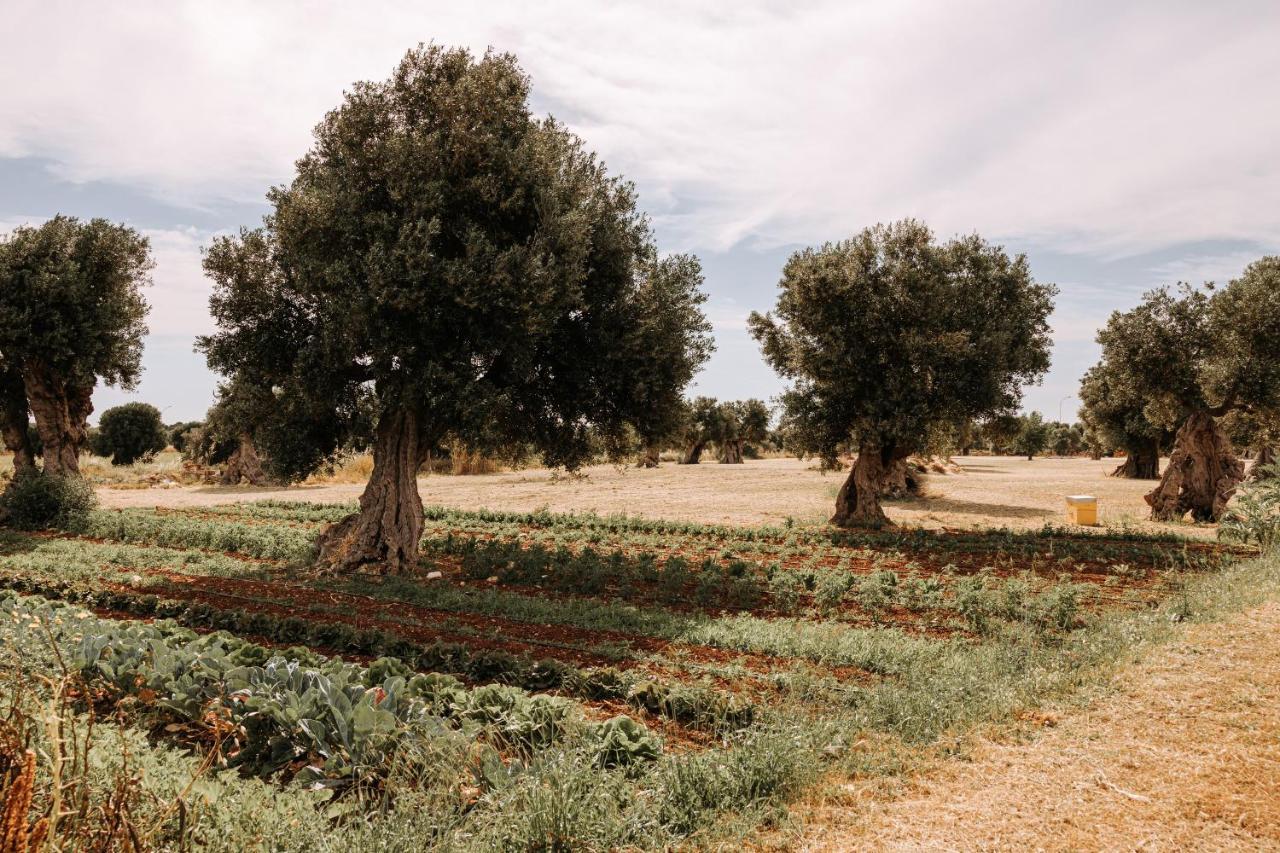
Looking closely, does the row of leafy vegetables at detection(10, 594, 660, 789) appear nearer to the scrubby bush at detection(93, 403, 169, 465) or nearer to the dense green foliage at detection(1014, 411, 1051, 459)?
the scrubby bush at detection(93, 403, 169, 465)

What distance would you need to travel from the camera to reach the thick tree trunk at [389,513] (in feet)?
54.7

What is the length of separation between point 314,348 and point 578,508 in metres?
16.0

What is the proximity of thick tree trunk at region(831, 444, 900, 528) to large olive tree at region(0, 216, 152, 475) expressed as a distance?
24.2 metres

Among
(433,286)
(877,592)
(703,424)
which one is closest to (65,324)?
(433,286)

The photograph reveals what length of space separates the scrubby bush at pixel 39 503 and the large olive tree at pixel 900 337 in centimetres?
2255

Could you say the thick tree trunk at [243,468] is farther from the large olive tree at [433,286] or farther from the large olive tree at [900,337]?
the large olive tree at [900,337]

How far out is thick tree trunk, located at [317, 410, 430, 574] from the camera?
16672 mm

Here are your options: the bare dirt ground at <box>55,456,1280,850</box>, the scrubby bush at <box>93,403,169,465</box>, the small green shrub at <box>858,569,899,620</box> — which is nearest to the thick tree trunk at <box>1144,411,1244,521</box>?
the small green shrub at <box>858,569,899,620</box>

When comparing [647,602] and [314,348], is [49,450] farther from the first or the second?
[647,602]

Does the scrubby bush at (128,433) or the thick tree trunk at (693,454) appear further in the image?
the thick tree trunk at (693,454)

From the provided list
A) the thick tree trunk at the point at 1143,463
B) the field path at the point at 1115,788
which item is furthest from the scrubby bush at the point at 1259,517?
the thick tree trunk at the point at 1143,463

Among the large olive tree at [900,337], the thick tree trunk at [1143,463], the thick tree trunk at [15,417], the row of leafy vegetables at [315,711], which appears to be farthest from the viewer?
the thick tree trunk at [1143,463]

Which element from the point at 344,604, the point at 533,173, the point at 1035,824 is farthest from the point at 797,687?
the point at 533,173

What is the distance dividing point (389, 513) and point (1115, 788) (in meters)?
14.7
